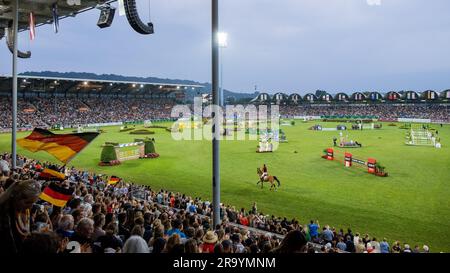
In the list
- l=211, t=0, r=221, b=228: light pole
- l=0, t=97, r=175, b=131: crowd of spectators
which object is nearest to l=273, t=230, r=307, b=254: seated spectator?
l=211, t=0, r=221, b=228: light pole

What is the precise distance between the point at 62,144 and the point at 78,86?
256ft

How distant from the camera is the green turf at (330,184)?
15867 millimetres

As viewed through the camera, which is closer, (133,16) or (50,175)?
(50,175)

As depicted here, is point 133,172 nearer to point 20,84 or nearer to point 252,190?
point 252,190

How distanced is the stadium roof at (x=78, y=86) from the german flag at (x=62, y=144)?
59.9 meters

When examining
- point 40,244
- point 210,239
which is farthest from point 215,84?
point 40,244

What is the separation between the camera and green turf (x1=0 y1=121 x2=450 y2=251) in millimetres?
15867

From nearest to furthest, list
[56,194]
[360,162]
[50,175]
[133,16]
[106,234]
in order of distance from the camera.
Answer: [106,234]
[56,194]
[50,175]
[133,16]
[360,162]

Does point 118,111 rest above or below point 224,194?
above

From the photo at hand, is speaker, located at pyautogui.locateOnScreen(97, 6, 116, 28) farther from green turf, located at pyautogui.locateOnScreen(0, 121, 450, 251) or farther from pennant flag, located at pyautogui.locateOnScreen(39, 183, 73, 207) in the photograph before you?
pennant flag, located at pyautogui.locateOnScreen(39, 183, 73, 207)

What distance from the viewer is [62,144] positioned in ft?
42.2

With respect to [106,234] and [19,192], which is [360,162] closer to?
[106,234]
